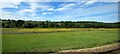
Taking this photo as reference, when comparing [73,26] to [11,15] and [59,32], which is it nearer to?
[59,32]

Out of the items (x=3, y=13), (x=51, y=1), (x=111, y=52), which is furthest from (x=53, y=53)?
(x=3, y=13)

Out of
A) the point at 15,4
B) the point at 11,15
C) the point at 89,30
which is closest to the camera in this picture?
the point at 15,4

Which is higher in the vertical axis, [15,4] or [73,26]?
[15,4]

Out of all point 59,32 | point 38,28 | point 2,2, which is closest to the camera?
point 2,2

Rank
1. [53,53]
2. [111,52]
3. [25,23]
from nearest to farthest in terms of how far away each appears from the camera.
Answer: [53,53] → [111,52] → [25,23]

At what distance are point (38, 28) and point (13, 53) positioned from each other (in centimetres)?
497

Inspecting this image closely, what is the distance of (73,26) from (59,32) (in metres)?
1.32

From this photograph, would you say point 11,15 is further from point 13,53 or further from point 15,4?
point 13,53

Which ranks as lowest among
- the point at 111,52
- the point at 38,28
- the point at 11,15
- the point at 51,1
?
the point at 111,52

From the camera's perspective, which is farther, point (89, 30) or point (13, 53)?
point (89, 30)

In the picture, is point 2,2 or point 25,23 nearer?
point 2,2

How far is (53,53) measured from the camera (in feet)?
22.0

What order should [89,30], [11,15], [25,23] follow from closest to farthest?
[11,15] < [25,23] < [89,30]

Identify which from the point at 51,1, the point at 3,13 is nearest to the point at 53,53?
the point at 51,1
